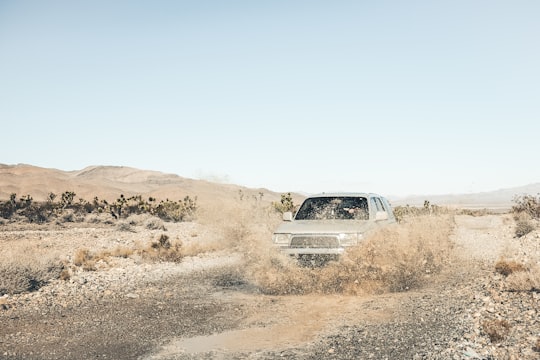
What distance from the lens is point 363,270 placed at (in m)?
9.98

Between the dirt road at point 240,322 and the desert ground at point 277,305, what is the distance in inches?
1.0

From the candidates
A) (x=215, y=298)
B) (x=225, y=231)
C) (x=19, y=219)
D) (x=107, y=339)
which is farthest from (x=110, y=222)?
(x=107, y=339)

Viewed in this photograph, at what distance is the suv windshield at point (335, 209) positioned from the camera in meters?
11.3

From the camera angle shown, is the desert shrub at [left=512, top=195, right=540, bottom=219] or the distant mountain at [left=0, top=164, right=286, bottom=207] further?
the distant mountain at [left=0, top=164, right=286, bottom=207]

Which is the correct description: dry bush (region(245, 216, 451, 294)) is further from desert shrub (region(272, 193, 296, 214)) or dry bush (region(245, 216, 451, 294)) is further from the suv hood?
desert shrub (region(272, 193, 296, 214))

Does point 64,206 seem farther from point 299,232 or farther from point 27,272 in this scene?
point 299,232

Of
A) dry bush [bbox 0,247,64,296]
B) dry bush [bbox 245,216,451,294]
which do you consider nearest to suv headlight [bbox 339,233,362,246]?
dry bush [bbox 245,216,451,294]

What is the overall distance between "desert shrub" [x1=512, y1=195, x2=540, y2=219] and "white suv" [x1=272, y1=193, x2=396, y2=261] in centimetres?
2231

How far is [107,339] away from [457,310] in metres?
5.55

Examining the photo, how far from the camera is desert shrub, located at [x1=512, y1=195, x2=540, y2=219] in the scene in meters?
30.8

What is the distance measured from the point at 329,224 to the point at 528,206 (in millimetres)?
25907

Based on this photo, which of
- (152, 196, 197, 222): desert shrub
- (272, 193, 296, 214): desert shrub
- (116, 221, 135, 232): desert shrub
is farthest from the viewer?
(152, 196, 197, 222): desert shrub

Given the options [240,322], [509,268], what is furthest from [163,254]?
[509,268]

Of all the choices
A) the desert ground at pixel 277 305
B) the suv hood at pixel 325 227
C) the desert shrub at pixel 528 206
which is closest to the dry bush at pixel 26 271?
the desert ground at pixel 277 305
